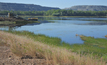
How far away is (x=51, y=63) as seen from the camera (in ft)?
21.3

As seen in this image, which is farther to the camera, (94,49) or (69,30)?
(69,30)

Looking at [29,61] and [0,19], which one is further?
[0,19]

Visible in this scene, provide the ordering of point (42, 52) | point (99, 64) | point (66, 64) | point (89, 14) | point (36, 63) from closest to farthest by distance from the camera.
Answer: point (99, 64)
point (66, 64)
point (36, 63)
point (42, 52)
point (89, 14)

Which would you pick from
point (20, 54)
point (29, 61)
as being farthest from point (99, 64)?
point (20, 54)

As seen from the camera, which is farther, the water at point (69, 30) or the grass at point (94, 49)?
the water at point (69, 30)

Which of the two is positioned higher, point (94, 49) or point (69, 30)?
point (94, 49)

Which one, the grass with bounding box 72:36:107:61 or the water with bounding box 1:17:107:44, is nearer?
the grass with bounding box 72:36:107:61

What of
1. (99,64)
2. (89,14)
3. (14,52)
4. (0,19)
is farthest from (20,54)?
(89,14)

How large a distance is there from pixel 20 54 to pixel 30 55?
61 centimetres

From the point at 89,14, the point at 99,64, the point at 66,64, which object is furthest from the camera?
the point at 89,14

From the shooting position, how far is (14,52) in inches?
320

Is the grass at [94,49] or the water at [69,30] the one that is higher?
the grass at [94,49]

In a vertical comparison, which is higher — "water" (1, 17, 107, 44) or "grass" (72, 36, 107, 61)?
"grass" (72, 36, 107, 61)

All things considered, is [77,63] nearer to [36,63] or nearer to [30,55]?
[36,63]
